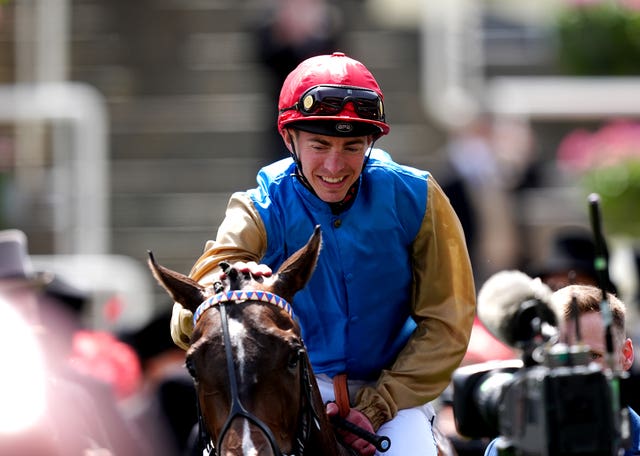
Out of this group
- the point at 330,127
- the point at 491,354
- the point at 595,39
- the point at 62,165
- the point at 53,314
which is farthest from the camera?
the point at 595,39

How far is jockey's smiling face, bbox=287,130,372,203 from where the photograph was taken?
5117mm

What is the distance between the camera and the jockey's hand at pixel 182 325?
4.84 meters

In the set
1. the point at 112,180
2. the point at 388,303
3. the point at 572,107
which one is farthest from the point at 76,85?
the point at 388,303

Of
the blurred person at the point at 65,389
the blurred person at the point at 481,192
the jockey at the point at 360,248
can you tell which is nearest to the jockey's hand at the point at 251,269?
the jockey at the point at 360,248

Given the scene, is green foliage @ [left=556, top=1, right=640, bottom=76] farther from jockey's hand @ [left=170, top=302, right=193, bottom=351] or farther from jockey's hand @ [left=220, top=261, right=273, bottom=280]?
jockey's hand @ [left=220, top=261, right=273, bottom=280]

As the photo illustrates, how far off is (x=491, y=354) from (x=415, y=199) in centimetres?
321

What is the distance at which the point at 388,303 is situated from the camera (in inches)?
212

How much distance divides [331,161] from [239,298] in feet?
2.47

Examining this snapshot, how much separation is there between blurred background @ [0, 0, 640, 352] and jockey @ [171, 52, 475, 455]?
7290mm

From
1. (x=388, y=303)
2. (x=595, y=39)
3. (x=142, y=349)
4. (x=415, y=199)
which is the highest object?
(x=595, y=39)

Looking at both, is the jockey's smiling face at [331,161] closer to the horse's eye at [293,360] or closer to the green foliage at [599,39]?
the horse's eye at [293,360]

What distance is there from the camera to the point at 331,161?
5.11 meters

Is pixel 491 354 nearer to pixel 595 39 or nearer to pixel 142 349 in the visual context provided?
pixel 142 349

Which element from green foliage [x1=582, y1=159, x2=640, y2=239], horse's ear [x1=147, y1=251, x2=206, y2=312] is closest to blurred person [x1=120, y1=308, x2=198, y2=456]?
horse's ear [x1=147, y1=251, x2=206, y2=312]
